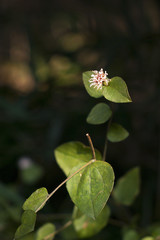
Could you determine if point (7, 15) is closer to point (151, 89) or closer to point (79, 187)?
point (151, 89)

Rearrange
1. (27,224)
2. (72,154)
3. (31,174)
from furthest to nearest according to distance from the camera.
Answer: (31,174) < (72,154) < (27,224)

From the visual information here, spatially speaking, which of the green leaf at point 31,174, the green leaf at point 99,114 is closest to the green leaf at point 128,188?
the green leaf at point 99,114

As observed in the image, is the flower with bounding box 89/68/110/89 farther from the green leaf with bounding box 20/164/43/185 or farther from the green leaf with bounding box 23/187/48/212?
the green leaf with bounding box 20/164/43/185

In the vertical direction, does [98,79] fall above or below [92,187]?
above

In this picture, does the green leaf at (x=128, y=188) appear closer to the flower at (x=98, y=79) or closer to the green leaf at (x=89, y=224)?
the green leaf at (x=89, y=224)

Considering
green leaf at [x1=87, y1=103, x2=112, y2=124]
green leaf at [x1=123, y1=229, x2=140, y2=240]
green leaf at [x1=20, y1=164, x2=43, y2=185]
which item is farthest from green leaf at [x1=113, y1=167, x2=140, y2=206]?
green leaf at [x1=20, y1=164, x2=43, y2=185]

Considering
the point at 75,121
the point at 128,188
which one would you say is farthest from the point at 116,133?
the point at 75,121

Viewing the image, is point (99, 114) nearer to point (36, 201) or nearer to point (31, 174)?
point (36, 201)
